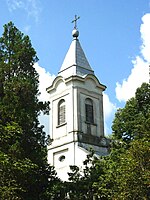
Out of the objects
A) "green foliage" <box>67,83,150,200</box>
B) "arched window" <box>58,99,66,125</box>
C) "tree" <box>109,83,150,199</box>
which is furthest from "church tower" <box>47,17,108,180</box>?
"tree" <box>109,83,150,199</box>

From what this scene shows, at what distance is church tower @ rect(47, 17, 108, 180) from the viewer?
98.9 feet

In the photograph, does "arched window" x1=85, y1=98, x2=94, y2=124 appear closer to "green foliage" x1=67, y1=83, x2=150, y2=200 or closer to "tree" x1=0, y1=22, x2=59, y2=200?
"green foliage" x1=67, y1=83, x2=150, y2=200

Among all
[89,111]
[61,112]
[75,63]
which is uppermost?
[75,63]

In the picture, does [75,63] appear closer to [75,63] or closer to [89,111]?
[75,63]

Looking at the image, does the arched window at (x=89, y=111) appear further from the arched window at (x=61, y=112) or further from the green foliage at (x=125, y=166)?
the green foliage at (x=125, y=166)

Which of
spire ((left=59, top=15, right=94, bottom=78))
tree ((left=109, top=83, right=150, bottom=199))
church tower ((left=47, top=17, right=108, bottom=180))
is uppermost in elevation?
spire ((left=59, top=15, right=94, bottom=78))

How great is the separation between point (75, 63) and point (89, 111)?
4.39 metres

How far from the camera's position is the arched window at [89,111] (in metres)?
31.9

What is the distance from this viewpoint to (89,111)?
3241 centimetres

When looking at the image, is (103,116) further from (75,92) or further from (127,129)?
(127,129)

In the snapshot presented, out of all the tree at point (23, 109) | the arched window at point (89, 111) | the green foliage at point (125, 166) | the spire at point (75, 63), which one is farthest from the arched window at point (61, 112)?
the tree at point (23, 109)

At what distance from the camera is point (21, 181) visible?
57.1ft

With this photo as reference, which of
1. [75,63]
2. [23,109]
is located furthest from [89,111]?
[23,109]

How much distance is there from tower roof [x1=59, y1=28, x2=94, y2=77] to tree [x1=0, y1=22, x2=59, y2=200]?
34.5 feet
